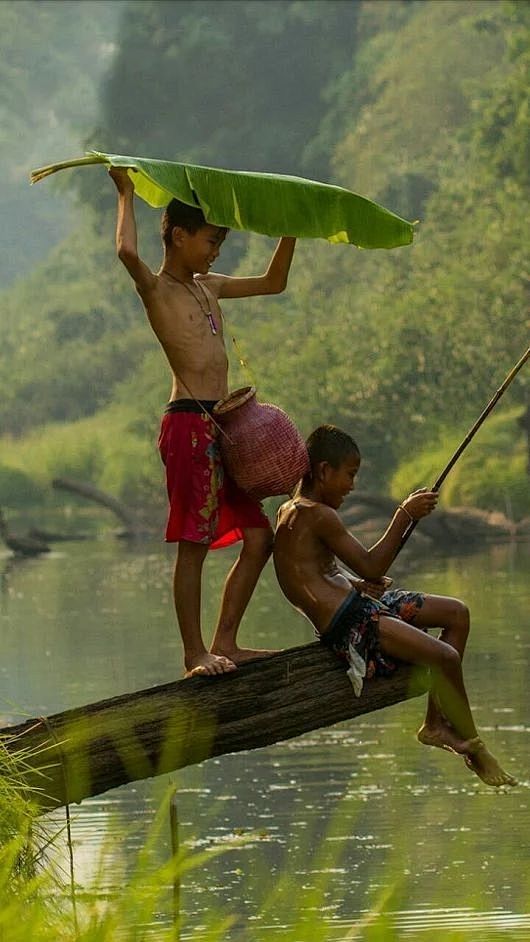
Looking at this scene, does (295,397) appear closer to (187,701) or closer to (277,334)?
(277,334)

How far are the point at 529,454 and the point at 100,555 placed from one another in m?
6.45

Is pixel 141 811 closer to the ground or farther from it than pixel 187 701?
closer to the ground

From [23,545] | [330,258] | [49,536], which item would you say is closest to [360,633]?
[23,545]

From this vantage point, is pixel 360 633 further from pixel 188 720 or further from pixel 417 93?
pixel 417 93

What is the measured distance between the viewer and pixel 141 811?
11242 mm

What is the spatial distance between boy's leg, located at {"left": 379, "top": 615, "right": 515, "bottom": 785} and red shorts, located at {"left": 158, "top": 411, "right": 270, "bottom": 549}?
1.89ft

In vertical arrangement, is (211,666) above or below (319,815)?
above

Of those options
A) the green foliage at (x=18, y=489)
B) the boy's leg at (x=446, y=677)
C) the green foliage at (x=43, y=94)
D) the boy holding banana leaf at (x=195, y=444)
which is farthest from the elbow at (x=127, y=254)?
the green foliage at (x=43, y=94)

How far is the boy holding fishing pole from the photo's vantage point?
6922mm

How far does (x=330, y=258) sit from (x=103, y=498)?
18.5 m

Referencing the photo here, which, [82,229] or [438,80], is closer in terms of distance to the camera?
[438,80]

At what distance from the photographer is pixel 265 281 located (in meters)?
7.63

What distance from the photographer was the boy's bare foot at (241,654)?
695 cm

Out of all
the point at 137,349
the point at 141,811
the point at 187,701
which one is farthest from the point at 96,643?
the point at 137,349
